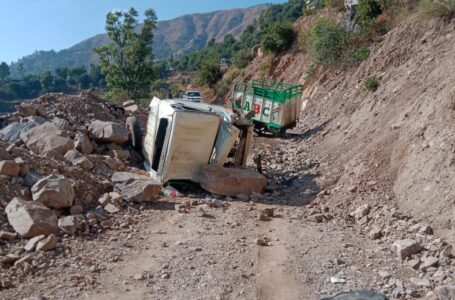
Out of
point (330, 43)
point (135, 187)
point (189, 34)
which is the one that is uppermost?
point (189, 34)

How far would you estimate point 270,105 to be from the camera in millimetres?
16062

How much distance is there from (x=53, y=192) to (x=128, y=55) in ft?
82.4

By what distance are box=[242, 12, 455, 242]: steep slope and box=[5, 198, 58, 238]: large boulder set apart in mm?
4182

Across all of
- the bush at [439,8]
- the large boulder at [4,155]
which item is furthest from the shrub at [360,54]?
the large boulder at [4,155]

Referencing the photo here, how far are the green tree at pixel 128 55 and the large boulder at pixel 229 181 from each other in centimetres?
2215

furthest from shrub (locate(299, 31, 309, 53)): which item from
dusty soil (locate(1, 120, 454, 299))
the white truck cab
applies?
dusty soil (locate(1, 120, 454, 299))

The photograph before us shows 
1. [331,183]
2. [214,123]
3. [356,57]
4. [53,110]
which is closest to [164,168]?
[214,123]

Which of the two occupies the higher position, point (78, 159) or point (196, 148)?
point (196, 148)

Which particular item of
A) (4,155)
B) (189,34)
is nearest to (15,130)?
(4,155)

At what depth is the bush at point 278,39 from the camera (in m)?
30.0

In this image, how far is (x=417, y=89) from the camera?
10625 millimetres

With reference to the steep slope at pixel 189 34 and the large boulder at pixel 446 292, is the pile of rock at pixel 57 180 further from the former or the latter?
the steep slope at pixel 189 34

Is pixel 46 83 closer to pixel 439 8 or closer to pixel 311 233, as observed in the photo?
pixel 439 8

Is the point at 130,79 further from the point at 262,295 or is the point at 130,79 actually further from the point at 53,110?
the point at 262,295
